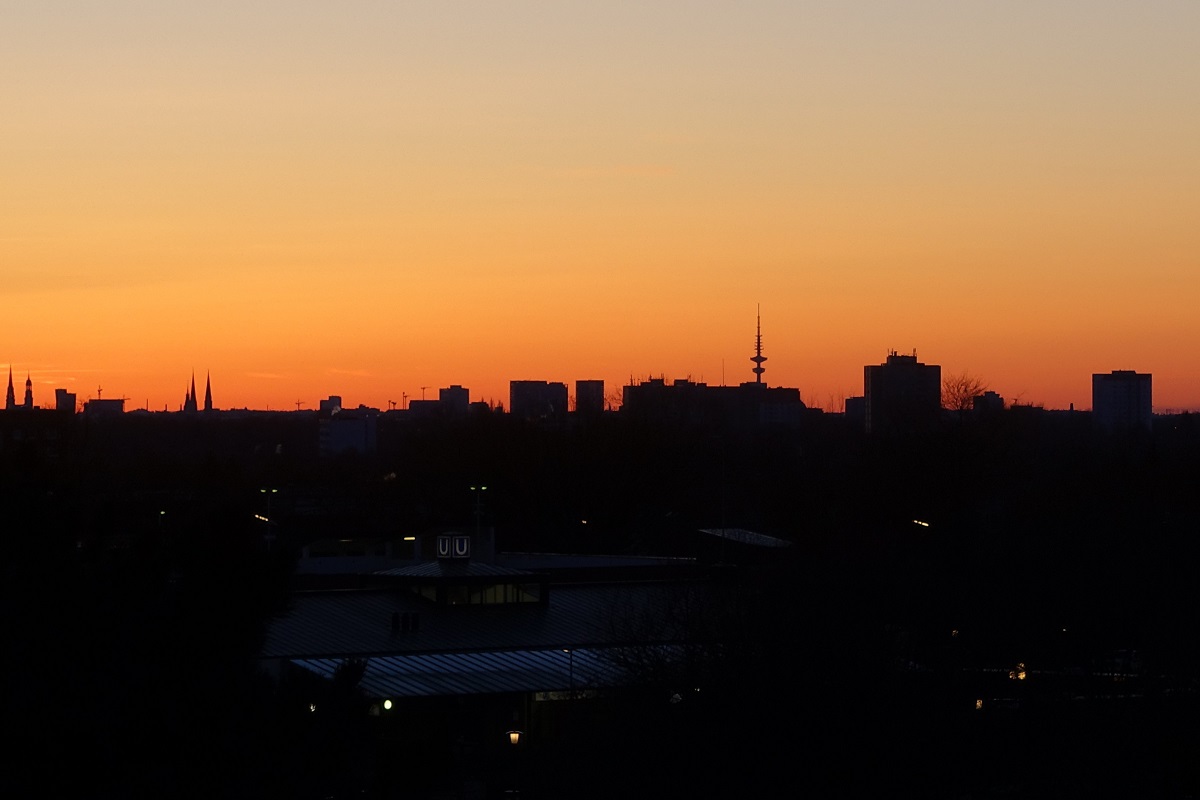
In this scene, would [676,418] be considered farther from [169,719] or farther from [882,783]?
[169,719]

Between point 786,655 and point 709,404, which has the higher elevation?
point 709,404

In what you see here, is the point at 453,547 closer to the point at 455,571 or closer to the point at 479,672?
the point at 455,571

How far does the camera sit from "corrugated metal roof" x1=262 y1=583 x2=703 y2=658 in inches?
1243

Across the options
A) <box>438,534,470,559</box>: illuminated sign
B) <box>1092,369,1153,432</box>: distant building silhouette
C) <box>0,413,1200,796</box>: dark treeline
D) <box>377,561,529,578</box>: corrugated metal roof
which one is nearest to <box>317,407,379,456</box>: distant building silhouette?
<box>1092,369,1153,432</box>: distant building silhouette

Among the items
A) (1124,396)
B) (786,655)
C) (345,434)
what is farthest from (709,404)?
(786,655)

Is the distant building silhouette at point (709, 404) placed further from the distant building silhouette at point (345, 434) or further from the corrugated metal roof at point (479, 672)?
the corrugated metal roof at point (479, 672)

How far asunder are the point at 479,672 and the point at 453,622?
6244mm

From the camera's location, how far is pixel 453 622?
35219 millimetres

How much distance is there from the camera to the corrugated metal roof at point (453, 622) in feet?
104

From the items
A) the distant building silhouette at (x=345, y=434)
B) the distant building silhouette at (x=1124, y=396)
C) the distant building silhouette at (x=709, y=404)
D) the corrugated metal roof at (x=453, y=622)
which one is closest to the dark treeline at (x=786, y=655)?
the corrugated metal roof at (x=453, y=622)

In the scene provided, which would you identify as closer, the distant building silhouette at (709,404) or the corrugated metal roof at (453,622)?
the corrugated metal roof at (453,622)

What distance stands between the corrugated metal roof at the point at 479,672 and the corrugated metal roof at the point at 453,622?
1.06 m

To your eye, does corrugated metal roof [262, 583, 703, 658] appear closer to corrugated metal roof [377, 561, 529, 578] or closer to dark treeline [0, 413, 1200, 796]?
corrugated metal roof [377, 561, 529, 578]

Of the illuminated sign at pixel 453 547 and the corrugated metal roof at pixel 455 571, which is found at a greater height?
the illuminated sign at pixel 453 547
